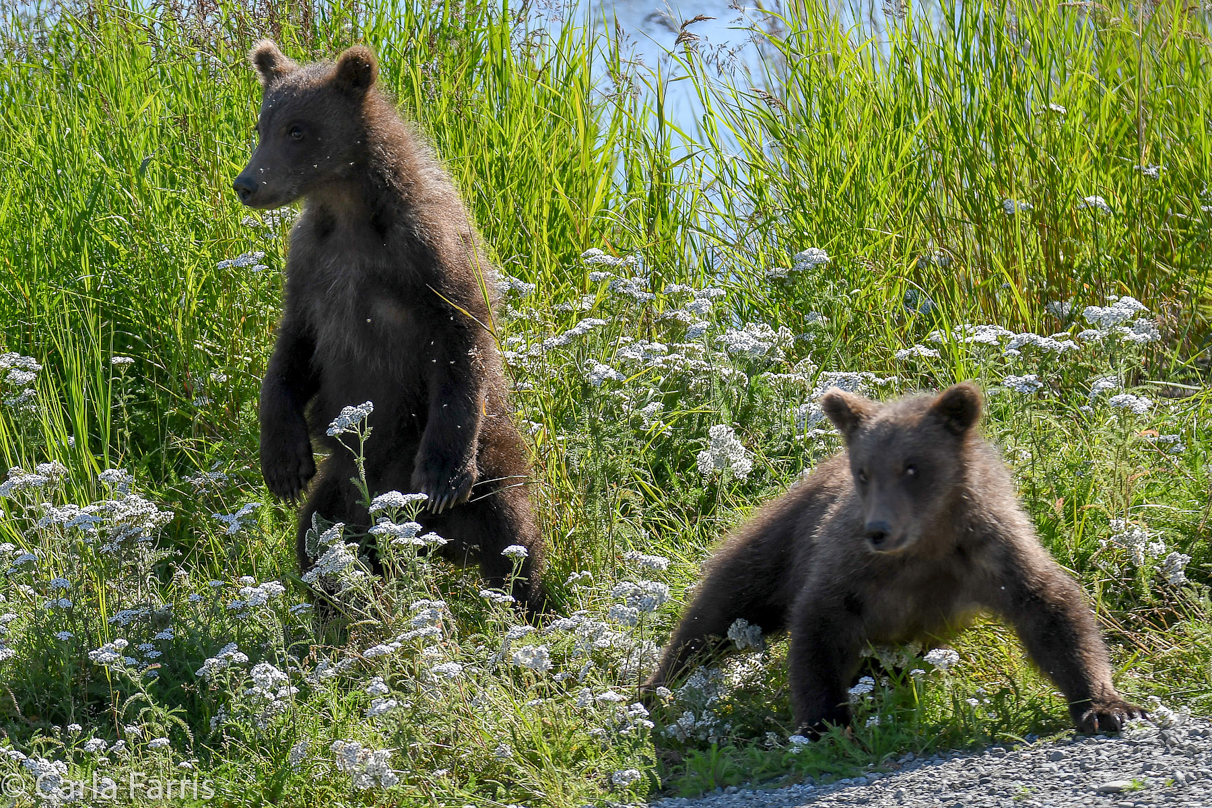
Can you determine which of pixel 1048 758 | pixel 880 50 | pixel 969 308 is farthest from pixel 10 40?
pixel 1048 758

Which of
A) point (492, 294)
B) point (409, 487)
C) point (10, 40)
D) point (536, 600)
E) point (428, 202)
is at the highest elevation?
point (10, 40)

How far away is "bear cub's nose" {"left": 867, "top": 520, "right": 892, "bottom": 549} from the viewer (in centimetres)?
367

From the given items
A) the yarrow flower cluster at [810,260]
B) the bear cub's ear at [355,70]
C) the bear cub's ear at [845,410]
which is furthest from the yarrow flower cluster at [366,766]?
the yarrow flower cluster at [810,260]

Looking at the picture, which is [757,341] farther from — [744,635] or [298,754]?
[298,754]

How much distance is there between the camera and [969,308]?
6.63 meters

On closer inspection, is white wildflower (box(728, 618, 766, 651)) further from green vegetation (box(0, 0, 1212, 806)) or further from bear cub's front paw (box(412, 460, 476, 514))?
bear cub's front paw (box(412, 460, 476, 514))

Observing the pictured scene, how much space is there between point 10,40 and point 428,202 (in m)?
4.82

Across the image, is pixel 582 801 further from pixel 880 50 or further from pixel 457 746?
pixel 880 50

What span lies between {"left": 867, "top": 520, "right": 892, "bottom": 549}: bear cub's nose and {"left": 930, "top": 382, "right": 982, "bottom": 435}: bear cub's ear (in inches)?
18.5

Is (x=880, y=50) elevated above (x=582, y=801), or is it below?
above

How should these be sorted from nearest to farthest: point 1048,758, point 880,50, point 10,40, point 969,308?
1. point 1048,758
2. point 969,308
3. point 880,50
4. point 10,40

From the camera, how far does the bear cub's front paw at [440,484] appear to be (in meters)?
5.08

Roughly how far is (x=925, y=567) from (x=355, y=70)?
3107 mm

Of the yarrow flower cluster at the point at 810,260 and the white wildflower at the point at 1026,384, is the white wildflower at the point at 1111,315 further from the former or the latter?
the yarrow flower cluster at the point at 810,260
